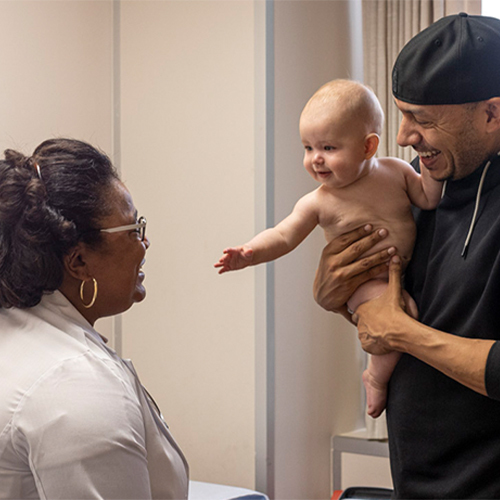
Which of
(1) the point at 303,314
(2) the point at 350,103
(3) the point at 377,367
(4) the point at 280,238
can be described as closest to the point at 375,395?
(3) the point at 377,367

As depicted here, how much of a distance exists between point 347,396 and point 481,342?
2.02 m

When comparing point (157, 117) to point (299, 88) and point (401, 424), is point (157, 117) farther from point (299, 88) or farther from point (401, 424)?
point (401, 424)

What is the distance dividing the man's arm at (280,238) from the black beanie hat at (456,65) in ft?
1.53

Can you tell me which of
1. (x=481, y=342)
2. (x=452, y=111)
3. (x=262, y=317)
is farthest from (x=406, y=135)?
(x=262, y=317)

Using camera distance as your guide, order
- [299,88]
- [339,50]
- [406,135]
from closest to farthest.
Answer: [406,135] < [299,88] < [339,50]

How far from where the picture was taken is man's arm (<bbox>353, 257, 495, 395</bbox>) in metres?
1.25

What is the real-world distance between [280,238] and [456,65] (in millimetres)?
616

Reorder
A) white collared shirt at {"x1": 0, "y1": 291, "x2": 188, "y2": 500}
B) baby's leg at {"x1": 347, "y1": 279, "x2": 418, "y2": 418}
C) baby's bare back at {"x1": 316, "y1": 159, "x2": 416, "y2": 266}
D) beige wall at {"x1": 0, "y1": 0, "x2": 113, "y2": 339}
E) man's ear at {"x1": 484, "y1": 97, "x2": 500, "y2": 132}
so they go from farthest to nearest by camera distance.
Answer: beige wall at {"x1": 0, "y1": 0, "x2": 113, "y2": 339}
baby's bare back at {"x1": 316, "y1": 159, "x2": 416, "y2": 266}
baby's leg at {"x1": 347, "y1": 279, "x2": 418, "y2": 418}
man's ear at {"x1": 484, "y1": 97, "x2": 500, "y2": 132}
white collared shirt at {"x1": 0, "y1": 291, "x2": 188, "y2": 500}

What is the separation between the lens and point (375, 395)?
160 cm

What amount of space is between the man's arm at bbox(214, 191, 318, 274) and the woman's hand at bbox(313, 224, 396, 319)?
3.6 inches

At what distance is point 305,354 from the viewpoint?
2.94m

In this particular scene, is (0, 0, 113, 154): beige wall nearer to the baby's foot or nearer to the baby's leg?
the baby's leg

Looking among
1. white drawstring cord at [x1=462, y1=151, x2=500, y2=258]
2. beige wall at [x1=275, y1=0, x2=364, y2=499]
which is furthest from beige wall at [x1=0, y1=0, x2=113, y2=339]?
white drawstring cord at [x1=462, y1=151, x2=500, y2=258]

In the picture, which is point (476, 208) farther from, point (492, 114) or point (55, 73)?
point (55, 73)
